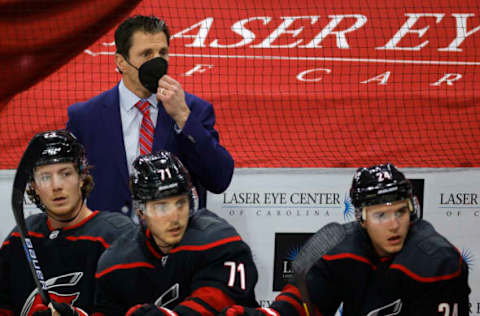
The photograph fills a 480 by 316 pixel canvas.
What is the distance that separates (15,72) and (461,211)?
2475 millimetres

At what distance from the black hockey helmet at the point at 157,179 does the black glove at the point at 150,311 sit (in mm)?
336

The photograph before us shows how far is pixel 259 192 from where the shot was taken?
406cm

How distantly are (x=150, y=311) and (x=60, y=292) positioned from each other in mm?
492

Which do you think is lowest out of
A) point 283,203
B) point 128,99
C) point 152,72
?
point 283,203

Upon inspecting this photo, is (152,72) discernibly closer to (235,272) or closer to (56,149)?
(56,149)

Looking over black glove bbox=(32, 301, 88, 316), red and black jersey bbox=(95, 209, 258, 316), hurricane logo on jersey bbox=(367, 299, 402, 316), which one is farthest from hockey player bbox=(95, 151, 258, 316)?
hurricane logo on jersey bbox=(367, 299, 402, 316)

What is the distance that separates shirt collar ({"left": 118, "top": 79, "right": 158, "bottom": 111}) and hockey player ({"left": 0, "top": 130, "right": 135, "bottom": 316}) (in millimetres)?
407

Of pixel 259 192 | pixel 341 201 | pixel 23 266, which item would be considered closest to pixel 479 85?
pixel 341 201

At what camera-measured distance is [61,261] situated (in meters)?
2.81

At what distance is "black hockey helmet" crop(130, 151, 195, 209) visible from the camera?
2.60 m

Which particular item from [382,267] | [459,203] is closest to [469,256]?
[459,203]

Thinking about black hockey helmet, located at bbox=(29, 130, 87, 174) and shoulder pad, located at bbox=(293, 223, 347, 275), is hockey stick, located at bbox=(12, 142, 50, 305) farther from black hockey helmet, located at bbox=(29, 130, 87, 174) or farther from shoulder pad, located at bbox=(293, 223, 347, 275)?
shoulder pad, located at bbox=(293, 223, 347, 275)

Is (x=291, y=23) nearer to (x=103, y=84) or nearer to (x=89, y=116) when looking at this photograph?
(x=103, y=84)

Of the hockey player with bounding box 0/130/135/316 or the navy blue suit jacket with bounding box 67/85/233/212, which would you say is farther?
the navy blue suit jacket with bounding box 67/85/233/212
